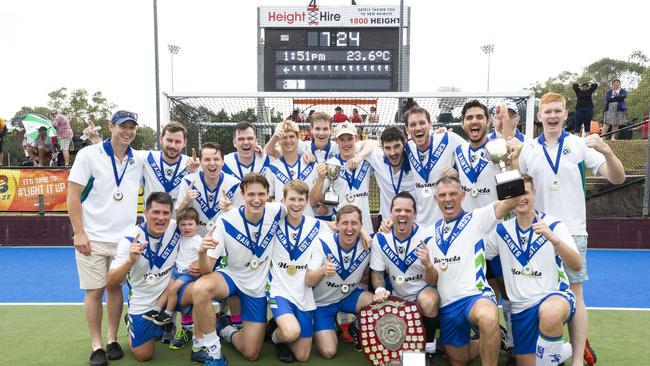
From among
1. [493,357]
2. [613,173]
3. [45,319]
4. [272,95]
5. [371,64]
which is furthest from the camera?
[371,64]

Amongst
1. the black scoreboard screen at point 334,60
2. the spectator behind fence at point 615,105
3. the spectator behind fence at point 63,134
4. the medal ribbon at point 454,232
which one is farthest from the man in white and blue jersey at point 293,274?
the spectator behind fence at point 615,105

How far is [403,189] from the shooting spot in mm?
4355

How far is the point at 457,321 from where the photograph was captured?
353cm

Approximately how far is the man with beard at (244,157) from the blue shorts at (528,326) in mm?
2653

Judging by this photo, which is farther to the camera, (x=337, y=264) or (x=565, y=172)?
(x=337, y=264)

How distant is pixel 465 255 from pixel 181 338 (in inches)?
103

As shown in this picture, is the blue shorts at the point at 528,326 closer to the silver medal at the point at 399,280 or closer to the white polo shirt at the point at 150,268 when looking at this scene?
the silver medal at the point at 399,280

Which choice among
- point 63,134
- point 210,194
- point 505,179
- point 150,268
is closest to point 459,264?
point 505,179

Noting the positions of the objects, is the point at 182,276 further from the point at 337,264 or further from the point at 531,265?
the point at 531,265

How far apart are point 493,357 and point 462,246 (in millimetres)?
794

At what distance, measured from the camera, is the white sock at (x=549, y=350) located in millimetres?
3236

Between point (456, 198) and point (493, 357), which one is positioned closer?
point (493, 357)

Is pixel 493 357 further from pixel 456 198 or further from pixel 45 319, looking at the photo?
pixel 45 319

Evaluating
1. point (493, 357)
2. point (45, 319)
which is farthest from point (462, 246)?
point (45, 319)
